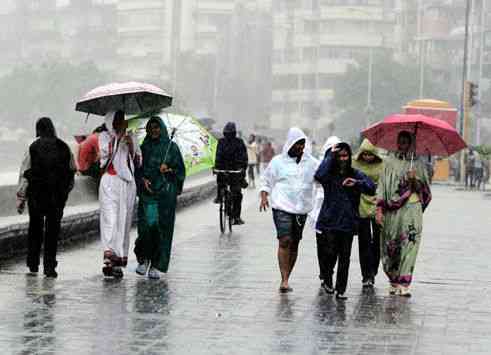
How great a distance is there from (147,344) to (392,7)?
16389 cm

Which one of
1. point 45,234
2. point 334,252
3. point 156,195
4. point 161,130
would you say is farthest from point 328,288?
point 45,234

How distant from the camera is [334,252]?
1323 cm

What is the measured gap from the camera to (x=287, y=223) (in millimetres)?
13406

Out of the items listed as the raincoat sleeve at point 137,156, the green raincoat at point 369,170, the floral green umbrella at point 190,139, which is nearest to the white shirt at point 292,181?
the green raincoat at point 369,170

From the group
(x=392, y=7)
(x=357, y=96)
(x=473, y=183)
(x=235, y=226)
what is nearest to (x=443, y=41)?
(x=392, y=7)

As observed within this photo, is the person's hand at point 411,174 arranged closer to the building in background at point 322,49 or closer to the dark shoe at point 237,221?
the dark shoe at point 237,221

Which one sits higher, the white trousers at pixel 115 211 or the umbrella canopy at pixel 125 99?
the umbrella canopy at pixel 125 99

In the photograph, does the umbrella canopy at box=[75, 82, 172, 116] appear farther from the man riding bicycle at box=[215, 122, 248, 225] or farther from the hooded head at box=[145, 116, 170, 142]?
the man riding bicycle at box=[215, 122, 248, 225]

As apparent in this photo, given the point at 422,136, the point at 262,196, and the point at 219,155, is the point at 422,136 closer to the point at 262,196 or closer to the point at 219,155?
the point at 262,196

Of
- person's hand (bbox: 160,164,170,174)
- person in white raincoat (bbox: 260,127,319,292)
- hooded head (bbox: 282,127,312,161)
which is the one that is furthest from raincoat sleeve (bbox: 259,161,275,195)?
person's hand (bbox: 160,164,170,174)

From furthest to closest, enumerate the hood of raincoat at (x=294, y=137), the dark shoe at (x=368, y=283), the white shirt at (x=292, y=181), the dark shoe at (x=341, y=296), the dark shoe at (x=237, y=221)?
the dark shoe at (x=237, y=221) → the dark shoe at (x=368, y=283) → the white shirt at (x=292, y=181) → the hood of raincoat at (x=294, y=137) → the dark shoe at (x=341, y=296)

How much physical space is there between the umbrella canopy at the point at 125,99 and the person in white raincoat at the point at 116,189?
0.26 m

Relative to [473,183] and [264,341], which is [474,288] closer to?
[264,341]

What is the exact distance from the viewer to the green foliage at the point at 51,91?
134500 millimetres
